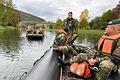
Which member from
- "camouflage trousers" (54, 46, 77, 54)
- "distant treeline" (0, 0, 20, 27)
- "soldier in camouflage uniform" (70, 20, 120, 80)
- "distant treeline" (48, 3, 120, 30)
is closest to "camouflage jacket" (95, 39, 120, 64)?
"soldier in camouflage uniform" (70, 20, 120, 80)

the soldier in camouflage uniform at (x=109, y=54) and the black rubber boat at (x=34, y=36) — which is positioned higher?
the soldier in camouflage uniform at (x=109, y=54)

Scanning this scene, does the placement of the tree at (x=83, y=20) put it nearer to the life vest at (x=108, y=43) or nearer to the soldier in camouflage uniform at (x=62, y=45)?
the soldier in camouflage uniform at (x=62, y=45)

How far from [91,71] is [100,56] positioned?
41cm

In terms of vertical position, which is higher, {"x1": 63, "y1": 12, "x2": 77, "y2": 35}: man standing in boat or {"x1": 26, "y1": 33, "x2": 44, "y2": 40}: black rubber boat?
{"x1": 63, "y1": 12, "x2": 77, "y2": 35}: man standing in boat

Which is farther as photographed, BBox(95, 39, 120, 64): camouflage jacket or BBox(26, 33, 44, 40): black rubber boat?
BBox(26, 33, 44, 40): black rubber boat

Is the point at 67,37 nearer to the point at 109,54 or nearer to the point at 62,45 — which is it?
the point at 62,45

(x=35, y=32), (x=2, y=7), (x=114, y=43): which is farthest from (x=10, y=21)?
(x=114, y=43)

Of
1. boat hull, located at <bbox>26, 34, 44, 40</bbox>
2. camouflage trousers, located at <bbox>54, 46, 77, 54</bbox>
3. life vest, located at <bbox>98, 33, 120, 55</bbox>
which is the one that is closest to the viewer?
life vest, located at <bbox>98, 33, 120, 55</bbox>

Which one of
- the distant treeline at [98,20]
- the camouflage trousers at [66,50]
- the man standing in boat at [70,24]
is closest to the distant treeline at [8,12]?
the distant treeline at [98,20]

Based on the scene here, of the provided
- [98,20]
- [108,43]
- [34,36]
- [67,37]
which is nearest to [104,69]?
[108,43]

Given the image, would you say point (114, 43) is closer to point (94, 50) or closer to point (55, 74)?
point (94, 50)

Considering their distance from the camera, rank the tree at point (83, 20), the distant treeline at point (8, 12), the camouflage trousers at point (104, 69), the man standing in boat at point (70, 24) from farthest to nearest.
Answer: the tree at point (83, 20)
the distant treeline at point (8, 12)
the man standing in boat at point (70, 24)
the camouflage trousers at point (104, 69)

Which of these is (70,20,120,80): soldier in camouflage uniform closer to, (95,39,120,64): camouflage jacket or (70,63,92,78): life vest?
(95,39,120,64): camouflage jacket

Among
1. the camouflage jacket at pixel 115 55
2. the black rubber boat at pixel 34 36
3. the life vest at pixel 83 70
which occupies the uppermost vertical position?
the camouflage jacket at pixel 115 55
